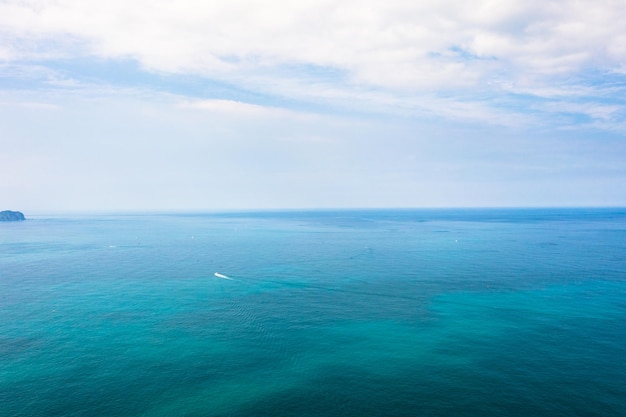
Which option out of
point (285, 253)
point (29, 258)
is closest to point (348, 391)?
point (285, 253)

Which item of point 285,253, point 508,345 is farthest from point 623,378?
point 285,253

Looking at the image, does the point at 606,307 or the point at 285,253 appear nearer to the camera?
the point at 606,307

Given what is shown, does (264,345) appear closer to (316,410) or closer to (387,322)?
(316,410)

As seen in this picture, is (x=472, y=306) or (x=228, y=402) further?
(x=472, y=306)

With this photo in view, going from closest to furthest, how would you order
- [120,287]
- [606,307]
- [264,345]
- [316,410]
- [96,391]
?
1. [316,410]
2. [96,391]
3. [264,345]
4. [606,307]
5. [120,287]

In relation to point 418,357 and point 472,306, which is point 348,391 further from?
point 472,306

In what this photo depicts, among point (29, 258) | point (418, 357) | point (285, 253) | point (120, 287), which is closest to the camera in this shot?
point (418, 357)
